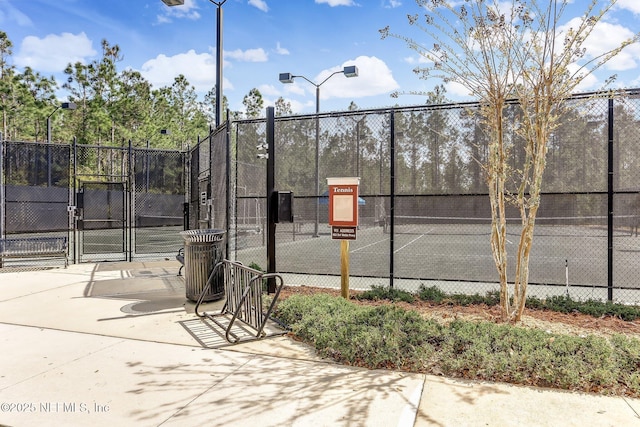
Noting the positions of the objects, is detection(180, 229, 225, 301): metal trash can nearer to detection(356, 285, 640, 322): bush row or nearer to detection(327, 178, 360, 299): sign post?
detection(327, 178, 360, 299): sign post

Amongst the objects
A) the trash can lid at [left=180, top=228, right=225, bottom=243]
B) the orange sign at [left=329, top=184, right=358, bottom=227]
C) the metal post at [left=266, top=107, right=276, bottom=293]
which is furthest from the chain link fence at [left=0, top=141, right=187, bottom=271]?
the orange sign at [left=329, top=184, right=358, bottom=227]

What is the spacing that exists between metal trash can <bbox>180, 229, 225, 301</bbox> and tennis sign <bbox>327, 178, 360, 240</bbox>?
2.01 m

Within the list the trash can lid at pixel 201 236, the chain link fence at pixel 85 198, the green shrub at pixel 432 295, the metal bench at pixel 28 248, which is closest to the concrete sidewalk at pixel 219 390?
the trash can lid at pixel 201 236

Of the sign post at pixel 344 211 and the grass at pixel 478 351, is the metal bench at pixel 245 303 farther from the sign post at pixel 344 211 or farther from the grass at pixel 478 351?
the sign post at pixel 344 211

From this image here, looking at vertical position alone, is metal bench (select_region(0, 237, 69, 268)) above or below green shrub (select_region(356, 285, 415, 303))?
above

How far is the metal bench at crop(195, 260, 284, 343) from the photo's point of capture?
494 cm

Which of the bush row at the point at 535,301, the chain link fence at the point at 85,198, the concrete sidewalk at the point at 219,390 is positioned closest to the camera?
the concrete sidewalk at the point at 219,390

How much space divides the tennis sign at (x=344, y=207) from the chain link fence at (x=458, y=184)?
84cm

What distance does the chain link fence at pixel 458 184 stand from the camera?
7094 millimetres

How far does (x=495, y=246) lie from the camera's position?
564 centimetres

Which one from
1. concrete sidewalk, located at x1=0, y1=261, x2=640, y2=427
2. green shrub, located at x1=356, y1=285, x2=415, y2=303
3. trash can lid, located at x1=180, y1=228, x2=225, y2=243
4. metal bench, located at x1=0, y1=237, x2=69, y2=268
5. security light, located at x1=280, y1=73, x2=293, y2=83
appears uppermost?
security light, located at x1=280, y1=73, x2=293, y2=83

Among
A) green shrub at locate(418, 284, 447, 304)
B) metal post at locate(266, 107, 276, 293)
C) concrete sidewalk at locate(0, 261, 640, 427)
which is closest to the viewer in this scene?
concrete sidewalk at locate(0, 261, 640, 427)

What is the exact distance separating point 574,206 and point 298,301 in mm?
10418

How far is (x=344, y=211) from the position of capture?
6355 mm
